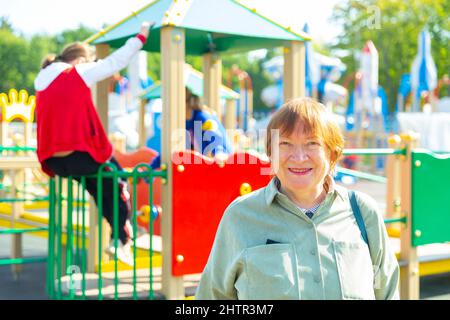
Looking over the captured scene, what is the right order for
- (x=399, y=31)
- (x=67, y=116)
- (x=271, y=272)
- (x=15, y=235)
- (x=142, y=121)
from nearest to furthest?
(x=271, y=272) → (x=67, y=116) → (x=15, y=235) → (x=142, y=121) → (x=399, y=31)

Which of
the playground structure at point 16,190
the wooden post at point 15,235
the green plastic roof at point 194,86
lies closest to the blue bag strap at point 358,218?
the playground structure at point 16,190

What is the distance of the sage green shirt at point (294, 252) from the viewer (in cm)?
165

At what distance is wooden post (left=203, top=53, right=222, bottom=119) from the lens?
5586 mm

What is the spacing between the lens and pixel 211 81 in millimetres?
5648

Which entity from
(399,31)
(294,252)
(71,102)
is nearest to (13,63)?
(399,31)

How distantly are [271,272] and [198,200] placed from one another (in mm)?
2443

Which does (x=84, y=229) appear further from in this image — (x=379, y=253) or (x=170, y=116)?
(x=379, y=253)

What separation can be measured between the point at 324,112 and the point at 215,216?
247 cm

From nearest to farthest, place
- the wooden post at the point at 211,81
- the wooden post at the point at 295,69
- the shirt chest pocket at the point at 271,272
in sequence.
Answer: the shirt chest pocket at the point at 271,272 → the wooden post at the point at 295,69 → the wooden post at the point at 211,81

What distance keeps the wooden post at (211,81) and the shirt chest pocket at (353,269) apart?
13.0 feet

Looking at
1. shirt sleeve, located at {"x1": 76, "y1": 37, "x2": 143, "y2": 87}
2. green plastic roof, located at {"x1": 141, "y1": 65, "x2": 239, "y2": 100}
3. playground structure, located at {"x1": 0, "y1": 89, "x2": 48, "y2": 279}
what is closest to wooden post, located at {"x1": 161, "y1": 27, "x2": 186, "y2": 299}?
shirt sleeve, located at {"x1": 76, "y1": 37, "x2": 143, "y2": 87}

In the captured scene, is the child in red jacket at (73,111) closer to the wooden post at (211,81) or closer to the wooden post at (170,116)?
the wooden post at (170,116)

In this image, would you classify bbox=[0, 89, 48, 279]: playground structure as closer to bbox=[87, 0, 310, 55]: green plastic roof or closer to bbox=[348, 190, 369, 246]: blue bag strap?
bbox=[87, 0, 310, 55]: green plastic roof
